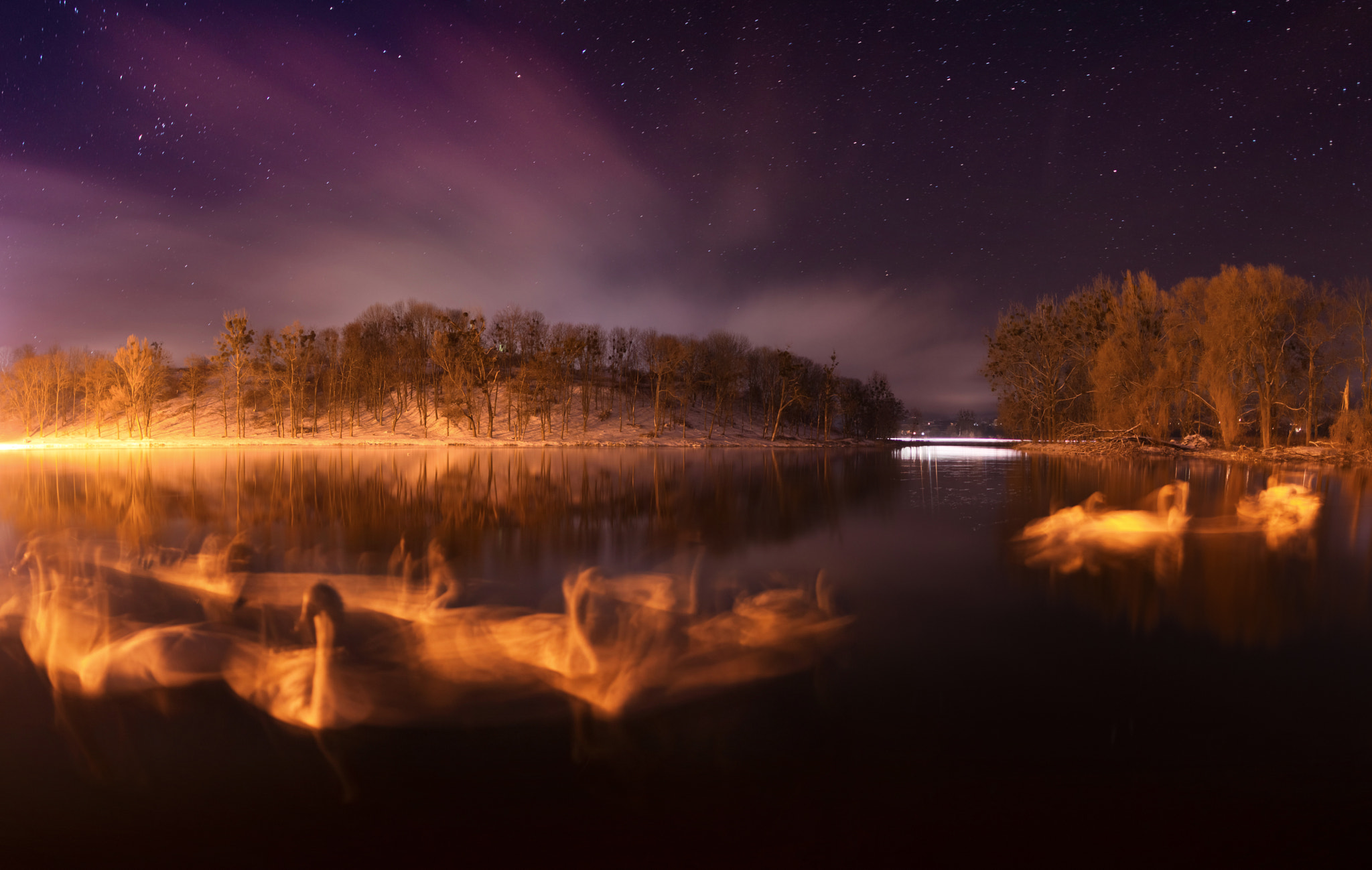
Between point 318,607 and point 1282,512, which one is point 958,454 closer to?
point 1282,512

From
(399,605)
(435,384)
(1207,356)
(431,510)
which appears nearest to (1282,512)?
(399,605)

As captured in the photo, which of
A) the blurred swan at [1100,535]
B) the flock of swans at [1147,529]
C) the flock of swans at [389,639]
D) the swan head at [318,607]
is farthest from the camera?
the flock of swans at [1147,529]

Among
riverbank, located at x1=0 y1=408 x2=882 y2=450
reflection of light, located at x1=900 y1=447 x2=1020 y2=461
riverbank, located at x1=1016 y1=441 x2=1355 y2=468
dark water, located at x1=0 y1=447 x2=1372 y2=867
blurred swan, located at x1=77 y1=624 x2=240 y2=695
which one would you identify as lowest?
dark water, located at x1=0 y1=447 x2=1372 y2=867

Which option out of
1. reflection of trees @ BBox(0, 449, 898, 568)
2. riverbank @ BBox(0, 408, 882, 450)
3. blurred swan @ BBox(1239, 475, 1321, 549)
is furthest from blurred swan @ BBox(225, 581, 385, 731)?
riverbank @ BBox(0, 408, 882, 450)

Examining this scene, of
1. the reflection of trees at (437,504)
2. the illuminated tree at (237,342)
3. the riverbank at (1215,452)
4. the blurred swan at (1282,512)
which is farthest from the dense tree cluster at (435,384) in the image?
the blurred swan at (1282,512)

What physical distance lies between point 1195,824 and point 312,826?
4.35 metres

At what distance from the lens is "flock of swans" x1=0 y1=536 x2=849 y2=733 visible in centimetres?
455

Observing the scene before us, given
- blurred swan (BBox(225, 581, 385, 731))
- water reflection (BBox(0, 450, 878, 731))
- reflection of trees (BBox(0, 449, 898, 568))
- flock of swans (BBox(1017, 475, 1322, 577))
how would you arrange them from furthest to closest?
reflection of trees (BBox(0, 449, 898, 568)) → flock of swans (BBox(1017, 475, 1322, 577)) → water reflection (BBox(0, 450, 878, 731)) → blurred swan (BBox(225, 581, 385, 731))

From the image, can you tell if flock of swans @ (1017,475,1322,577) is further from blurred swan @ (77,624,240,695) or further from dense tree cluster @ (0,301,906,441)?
dense tree cluster @ (0,301,906,441)

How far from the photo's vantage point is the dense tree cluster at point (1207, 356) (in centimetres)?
3822

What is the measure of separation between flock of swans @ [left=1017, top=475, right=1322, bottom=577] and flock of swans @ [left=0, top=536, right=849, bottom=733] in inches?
181

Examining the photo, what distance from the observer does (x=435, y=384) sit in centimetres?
8631

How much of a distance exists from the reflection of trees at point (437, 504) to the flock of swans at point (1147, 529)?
414cm

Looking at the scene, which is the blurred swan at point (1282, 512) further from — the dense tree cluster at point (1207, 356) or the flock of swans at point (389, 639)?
the dense tree cluster at point (1207, 356)
